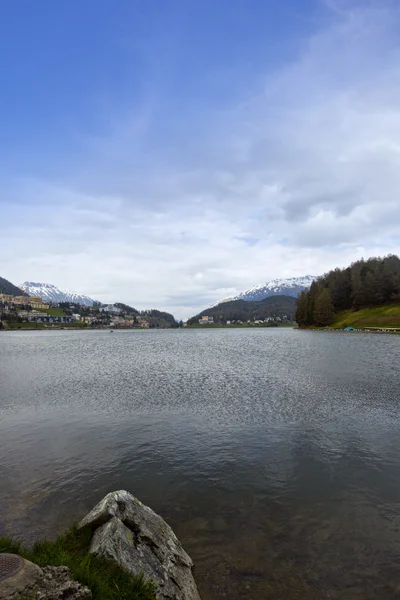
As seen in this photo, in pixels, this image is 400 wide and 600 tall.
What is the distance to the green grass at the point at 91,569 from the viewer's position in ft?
27.1

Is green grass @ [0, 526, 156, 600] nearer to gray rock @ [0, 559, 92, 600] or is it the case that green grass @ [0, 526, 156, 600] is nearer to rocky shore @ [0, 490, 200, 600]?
rocky shore @ [0, 490, 200, 600]

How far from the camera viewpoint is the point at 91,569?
901 centimetres

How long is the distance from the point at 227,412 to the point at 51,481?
1595 cm

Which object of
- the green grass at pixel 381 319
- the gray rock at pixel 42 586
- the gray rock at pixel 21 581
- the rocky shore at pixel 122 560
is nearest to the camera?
the gray rock at pixel 21 581

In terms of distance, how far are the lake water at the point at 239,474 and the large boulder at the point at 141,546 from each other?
3.11 ft

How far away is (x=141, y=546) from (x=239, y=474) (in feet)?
30.4

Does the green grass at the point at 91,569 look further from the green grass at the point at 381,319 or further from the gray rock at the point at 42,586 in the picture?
the green grass at the point at 381,319

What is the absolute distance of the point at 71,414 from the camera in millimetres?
31516

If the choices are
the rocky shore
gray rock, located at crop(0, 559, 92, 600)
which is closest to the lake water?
the rocky shore

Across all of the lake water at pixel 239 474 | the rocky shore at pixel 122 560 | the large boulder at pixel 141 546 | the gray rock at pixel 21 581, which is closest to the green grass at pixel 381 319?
the lake water at pixel 239 474

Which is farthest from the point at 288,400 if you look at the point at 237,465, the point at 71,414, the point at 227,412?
the point at 71,414

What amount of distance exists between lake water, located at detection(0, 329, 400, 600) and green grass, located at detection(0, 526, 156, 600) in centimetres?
284

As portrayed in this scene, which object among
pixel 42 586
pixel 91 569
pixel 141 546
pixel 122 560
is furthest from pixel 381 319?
pixel 42 586

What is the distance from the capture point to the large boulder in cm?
967
